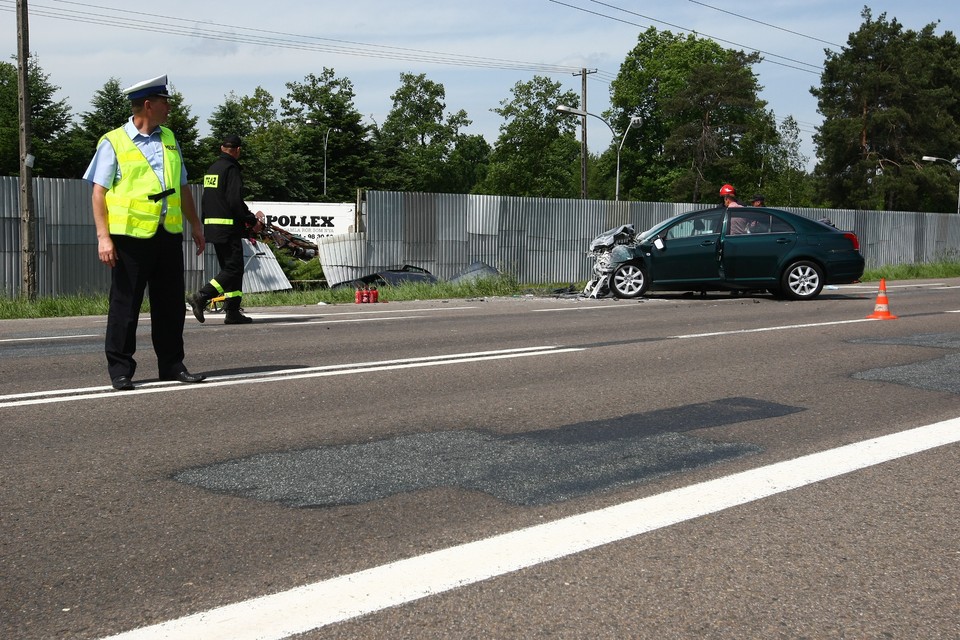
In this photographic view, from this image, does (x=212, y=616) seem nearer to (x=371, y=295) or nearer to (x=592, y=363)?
(x=592, y=363)

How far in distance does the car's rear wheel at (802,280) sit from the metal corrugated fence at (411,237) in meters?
6.90

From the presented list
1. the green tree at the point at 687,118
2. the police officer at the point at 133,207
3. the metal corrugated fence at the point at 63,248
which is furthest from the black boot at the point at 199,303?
the green tree at the point at 687,118

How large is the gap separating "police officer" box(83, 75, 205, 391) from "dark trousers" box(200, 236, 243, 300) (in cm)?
441

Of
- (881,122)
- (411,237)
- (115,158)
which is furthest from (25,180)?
(881,122)

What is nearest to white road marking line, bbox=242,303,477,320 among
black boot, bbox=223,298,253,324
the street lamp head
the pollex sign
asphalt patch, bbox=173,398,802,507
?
black boot, bbox=223,298,253,324

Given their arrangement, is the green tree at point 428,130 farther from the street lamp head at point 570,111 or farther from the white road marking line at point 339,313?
the white road marking line at point 339,313

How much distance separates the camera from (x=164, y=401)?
6422 mm

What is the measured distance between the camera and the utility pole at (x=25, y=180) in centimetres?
1939

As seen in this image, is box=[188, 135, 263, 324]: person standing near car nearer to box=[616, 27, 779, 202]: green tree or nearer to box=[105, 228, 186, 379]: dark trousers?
box=[105, 228, 186, 379]: dark trousers

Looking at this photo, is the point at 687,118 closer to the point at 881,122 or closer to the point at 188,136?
the point at 881,122

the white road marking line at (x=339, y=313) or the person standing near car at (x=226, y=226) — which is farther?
the white road marking line at (x=339, y=313)

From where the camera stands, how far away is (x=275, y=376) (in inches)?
296

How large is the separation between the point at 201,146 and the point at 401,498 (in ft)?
217

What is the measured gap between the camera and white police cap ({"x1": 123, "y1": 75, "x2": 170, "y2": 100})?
6734 mm
